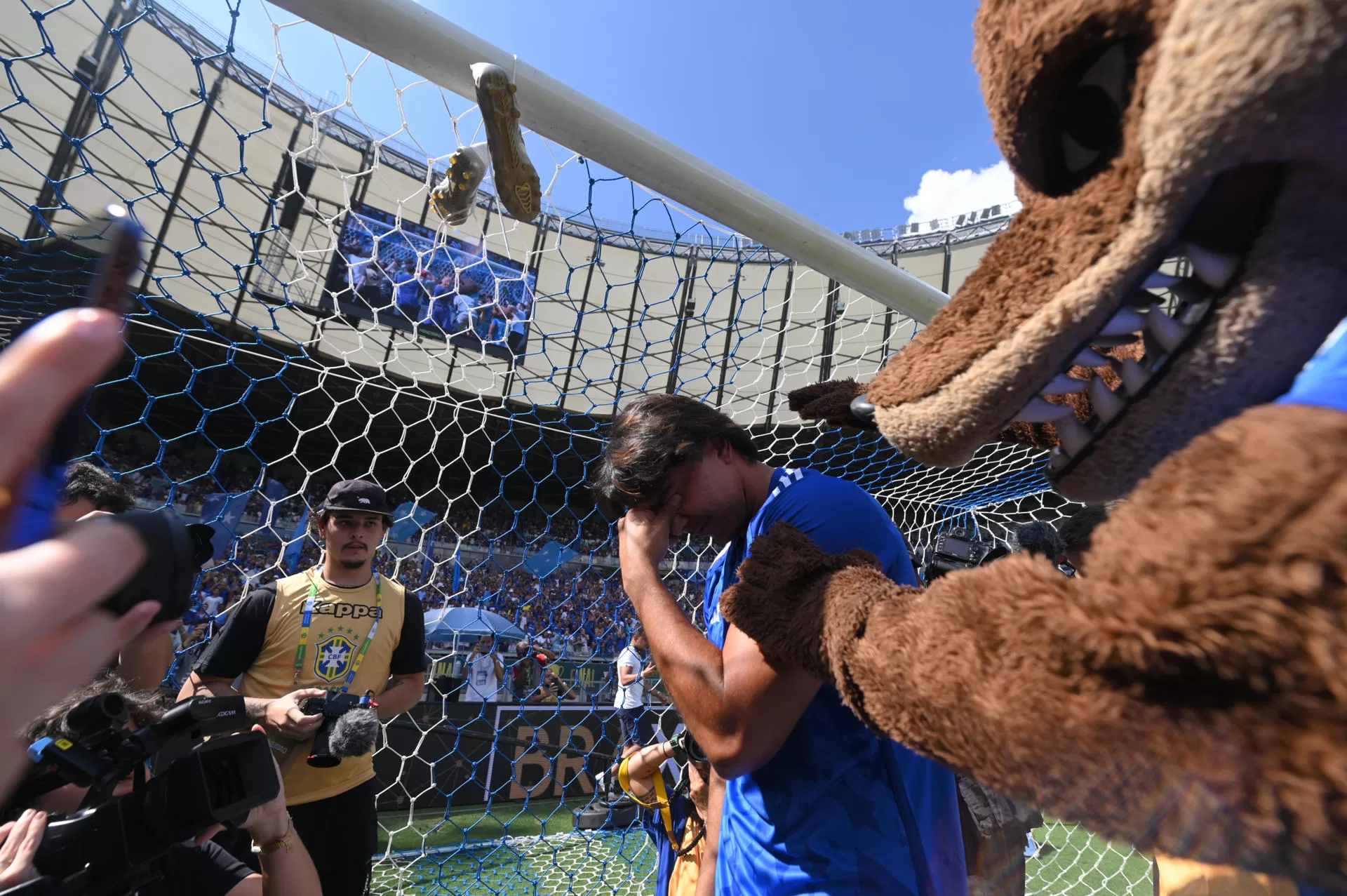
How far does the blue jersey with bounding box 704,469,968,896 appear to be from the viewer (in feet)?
2.59

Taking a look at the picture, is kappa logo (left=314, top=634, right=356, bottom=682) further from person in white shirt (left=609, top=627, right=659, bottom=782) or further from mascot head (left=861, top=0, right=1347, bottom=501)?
mascot head (left=861, top=0, right=1347, bottom=501)

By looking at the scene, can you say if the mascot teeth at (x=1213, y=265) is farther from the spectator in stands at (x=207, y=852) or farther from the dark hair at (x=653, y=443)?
the spectator in stands at (x=207, y=852)

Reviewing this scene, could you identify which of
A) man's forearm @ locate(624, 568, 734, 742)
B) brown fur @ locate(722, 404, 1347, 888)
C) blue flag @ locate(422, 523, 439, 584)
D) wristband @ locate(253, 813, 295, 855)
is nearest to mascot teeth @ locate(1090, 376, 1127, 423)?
brown fur @ locate(722, 404, 1347, 888)

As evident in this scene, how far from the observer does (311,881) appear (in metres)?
1.37

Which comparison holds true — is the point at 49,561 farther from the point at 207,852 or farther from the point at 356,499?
the point at 356,499

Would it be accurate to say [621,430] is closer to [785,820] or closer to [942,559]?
[785,820]

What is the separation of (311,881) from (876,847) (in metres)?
1.32

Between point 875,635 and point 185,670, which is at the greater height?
point 875,635

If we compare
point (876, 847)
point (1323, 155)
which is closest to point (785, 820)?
point (876, 847)

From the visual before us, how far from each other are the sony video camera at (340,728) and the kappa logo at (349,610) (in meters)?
0.31

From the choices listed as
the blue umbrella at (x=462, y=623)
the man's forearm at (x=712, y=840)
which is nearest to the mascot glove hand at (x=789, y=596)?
the man's forearm at (x=712, y=840)

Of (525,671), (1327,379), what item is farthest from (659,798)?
(525,671)

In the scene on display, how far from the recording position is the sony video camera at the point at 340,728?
5.14ft

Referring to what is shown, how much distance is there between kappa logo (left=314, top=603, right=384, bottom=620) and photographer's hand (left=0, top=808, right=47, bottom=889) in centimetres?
91
